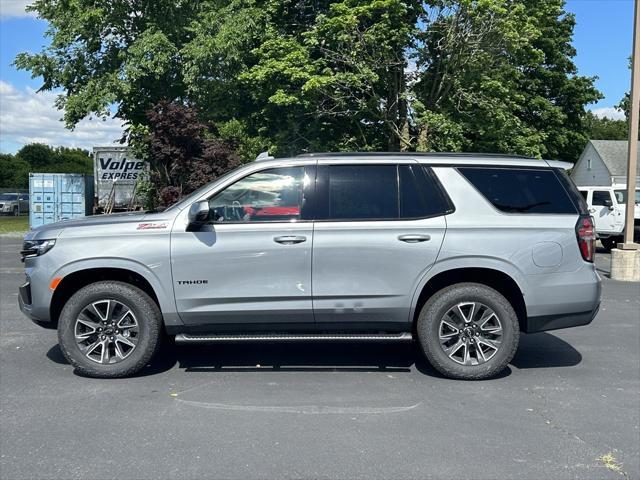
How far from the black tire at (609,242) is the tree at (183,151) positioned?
471 inches

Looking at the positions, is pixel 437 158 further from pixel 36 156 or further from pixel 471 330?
pixel 36 156

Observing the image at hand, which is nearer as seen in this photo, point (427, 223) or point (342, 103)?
point (427, 223)

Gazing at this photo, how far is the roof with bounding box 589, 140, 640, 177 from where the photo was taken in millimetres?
43375

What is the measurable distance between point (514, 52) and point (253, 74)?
7728 millimetres

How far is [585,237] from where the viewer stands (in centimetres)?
554

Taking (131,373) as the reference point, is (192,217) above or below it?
above

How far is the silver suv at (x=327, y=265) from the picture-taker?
537cm

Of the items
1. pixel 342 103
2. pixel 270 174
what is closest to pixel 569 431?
pixel 270 174

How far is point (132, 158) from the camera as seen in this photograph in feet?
74.7

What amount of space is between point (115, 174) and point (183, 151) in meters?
5.96

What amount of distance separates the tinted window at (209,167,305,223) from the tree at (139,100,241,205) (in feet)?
39.8

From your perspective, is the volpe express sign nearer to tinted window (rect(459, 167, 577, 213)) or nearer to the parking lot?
the parking lot

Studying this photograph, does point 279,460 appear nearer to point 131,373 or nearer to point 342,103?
point 131,373

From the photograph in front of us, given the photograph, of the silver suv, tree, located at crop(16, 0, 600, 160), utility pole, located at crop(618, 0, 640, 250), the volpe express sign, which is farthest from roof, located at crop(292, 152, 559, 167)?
the volpe express sign
